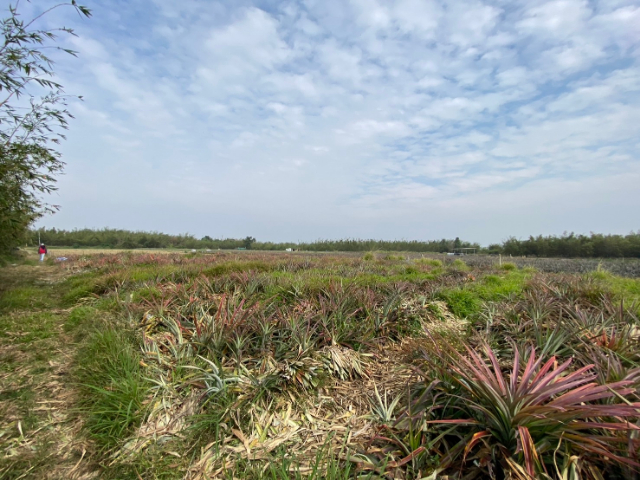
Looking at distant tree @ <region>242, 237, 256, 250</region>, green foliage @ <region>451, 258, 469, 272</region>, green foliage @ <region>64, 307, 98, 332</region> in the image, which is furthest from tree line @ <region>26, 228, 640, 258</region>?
green foliage @ <region>64, 307, 98, 332</region>

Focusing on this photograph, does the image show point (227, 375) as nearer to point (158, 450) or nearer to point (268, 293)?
point (158, 450)

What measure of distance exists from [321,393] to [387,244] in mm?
36722

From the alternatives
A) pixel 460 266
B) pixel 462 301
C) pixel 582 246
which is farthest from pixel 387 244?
pixel 462 301

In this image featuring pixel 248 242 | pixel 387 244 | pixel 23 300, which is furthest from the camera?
pixel 248 242

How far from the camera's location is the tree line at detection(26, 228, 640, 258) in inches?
954

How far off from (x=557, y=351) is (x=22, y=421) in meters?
4.01

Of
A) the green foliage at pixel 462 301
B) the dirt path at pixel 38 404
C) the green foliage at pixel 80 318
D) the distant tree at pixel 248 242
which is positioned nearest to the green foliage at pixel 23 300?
the dirt path at pixel 38 404

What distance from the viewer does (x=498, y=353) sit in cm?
253

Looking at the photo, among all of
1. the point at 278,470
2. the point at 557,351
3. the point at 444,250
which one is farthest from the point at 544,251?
the point at 278,470

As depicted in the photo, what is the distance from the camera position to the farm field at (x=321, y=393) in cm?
146

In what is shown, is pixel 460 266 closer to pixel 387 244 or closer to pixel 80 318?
pixel 80 318

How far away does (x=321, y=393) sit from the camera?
7.75 ft

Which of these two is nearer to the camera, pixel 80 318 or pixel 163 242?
pixel 80 318

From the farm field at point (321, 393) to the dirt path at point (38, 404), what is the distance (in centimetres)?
1
